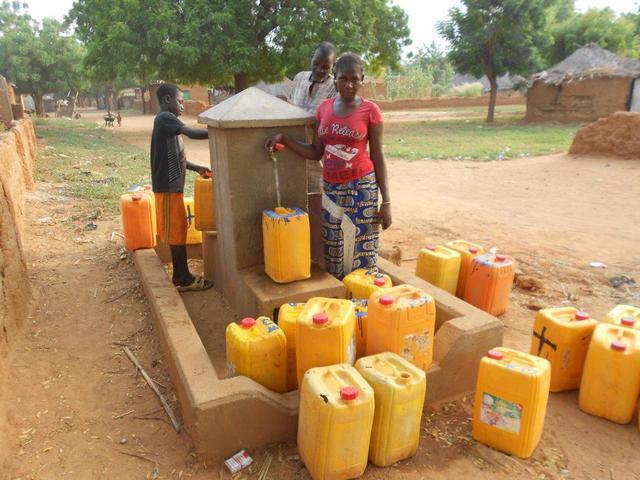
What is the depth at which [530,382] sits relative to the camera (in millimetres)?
2430

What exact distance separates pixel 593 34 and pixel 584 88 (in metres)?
10.3

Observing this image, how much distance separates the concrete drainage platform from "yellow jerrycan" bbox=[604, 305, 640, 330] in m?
0.71

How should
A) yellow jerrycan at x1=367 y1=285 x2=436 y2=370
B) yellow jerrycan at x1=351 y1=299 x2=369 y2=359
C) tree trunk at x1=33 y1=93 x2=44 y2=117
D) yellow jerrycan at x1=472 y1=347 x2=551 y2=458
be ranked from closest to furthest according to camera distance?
yellow jerrycan at x1=472 y1=347 x2=551 y2=458
yellow jerrycan at x1=367 y1=285 x2=436 y2=370
yellow jerrycan at x1=351 y1=299 x2=369 y2=359
tree trunk at x1=33 y1=93 x2=44 y2=117

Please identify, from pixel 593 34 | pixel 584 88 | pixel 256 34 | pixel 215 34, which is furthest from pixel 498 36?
pixel 215 34

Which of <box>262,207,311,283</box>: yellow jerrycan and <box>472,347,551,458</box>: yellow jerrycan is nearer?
<box>472,347,551,458</box>: yellow jerrycan

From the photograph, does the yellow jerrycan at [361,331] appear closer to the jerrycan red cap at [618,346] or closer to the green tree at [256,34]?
the jerrycan red cap at [618,346]

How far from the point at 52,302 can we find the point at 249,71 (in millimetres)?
13780

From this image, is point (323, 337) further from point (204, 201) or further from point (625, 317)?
point (204, 201)

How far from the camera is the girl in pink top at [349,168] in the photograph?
3.26 metres

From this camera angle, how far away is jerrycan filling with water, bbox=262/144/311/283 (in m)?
3.23

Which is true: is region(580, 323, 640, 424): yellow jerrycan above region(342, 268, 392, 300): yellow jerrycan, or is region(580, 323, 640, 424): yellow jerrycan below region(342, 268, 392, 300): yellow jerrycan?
below

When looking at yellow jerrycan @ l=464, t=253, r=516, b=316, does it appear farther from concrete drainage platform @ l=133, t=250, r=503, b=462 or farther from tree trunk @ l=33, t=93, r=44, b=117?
tree trunk @ l=33, t=93, r=44, b=117

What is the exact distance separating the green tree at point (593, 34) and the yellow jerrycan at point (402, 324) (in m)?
31.1

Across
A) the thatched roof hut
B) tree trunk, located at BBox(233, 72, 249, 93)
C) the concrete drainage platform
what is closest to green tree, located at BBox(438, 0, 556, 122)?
the thatched roof hut
